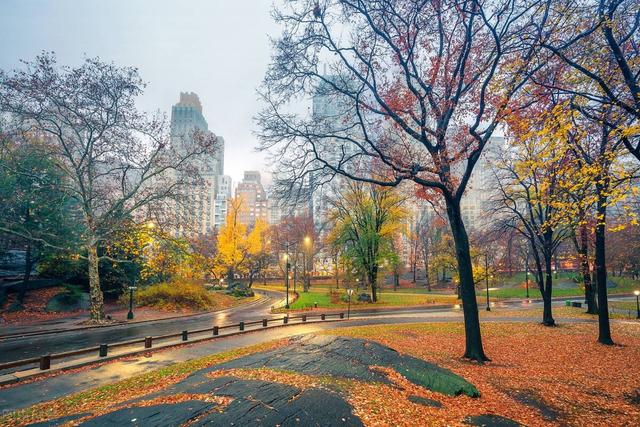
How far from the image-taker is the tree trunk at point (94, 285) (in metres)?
21.3

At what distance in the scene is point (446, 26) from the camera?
41.4 ft

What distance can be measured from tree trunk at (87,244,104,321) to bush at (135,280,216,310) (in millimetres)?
8001

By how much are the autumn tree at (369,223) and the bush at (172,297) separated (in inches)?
678

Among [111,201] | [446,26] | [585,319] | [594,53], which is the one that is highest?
[446,26]

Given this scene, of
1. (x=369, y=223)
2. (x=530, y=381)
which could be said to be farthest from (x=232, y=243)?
(x=530, y=381)

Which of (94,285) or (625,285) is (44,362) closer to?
(94,285)

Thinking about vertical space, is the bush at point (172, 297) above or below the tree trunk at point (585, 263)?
below

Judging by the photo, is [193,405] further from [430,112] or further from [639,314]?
[639,314]

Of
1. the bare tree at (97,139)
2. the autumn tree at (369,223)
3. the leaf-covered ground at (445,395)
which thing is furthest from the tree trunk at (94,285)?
the autumn tree at (369,223)

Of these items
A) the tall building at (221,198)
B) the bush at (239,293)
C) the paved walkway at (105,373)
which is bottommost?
the bush at (239,293)

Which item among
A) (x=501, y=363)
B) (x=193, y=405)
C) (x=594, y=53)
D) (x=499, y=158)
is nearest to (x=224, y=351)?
(x=193, y=405)

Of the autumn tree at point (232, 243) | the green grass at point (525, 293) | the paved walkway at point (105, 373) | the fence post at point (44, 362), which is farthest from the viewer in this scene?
the green grass at point (525, 293)

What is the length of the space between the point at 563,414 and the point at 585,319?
2254cm

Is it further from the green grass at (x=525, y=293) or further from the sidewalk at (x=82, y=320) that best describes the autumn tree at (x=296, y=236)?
the green grass at (x=525, y=293)
